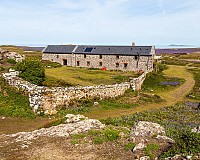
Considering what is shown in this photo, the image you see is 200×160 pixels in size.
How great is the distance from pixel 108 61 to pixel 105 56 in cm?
144

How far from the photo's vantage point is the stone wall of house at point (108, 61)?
194 ft

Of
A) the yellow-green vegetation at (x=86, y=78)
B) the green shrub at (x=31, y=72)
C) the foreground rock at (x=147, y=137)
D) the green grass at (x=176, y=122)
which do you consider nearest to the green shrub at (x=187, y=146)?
the green grass at (x=176, y=122)

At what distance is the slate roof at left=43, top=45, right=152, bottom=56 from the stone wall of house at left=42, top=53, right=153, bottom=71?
908mm

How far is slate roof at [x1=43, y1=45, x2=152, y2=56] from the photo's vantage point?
197 feet

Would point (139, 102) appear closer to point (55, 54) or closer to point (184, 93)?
point (184, 93)

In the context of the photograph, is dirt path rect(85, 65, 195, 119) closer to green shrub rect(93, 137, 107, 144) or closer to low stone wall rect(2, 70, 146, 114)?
low stone wall rect(2, 70, 146, 114)

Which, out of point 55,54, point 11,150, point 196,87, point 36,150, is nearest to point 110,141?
point 36,150

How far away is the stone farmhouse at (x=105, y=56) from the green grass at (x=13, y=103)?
3428 centimetres

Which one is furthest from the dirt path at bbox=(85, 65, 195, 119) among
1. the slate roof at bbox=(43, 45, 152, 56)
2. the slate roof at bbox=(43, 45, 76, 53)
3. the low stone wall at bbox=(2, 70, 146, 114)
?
the slate roof at bbox=(43, 45, 76, 53)

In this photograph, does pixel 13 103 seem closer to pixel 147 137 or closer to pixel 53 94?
pixel 53 94

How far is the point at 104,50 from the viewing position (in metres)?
65.2

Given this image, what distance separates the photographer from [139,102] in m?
33.3

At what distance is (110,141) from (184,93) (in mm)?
27888

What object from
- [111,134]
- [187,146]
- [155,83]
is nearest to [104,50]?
[155,83]
